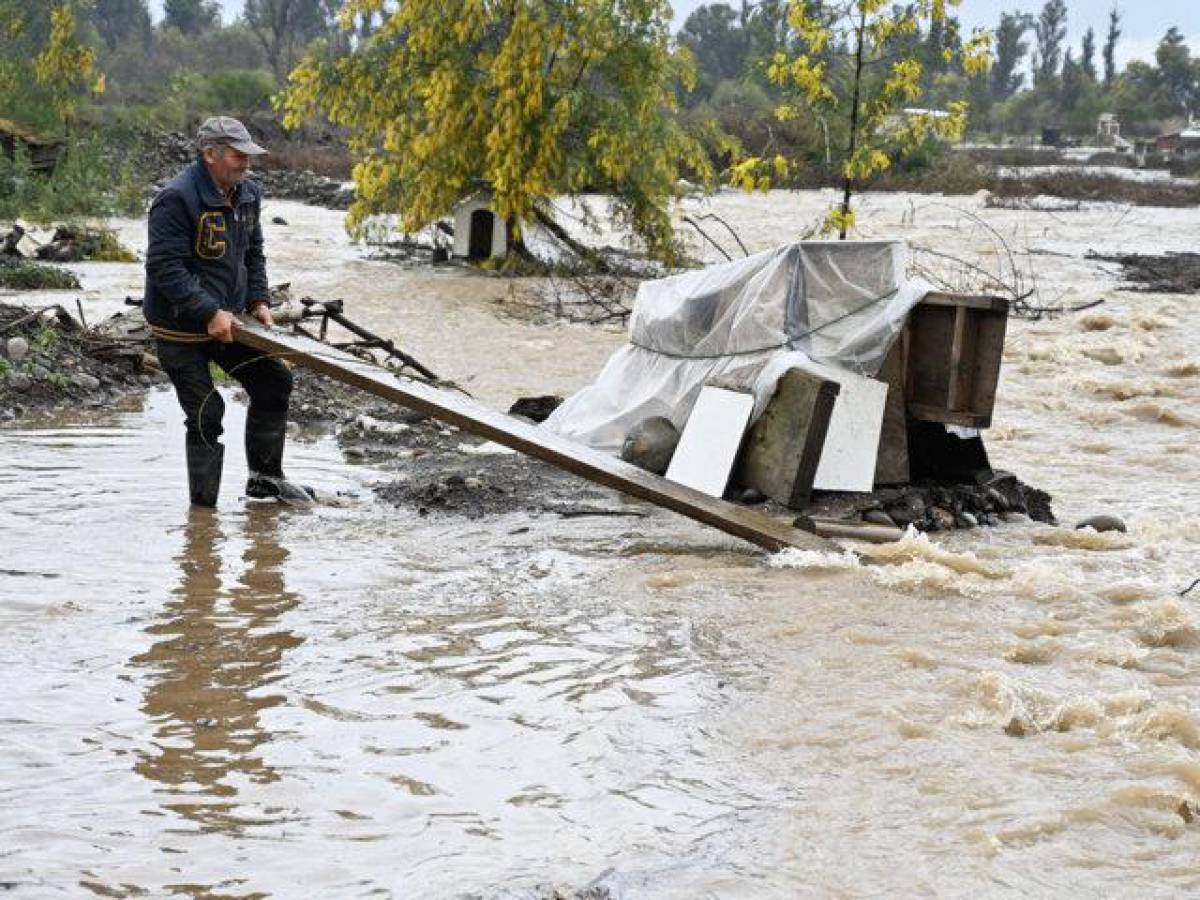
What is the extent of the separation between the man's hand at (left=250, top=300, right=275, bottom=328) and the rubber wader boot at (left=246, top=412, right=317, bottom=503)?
50 centimetres

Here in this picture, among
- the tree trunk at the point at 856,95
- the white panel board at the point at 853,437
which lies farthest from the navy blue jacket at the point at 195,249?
the tree trunk at the point at 856,95

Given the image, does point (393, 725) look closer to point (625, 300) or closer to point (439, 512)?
point (439, 512)

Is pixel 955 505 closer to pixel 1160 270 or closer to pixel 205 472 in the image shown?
pixel 205 472

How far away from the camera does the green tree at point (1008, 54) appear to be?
116688 mm

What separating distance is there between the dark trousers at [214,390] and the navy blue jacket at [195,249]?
0.16 metres

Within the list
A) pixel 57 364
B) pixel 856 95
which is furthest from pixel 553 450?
pixel 856 95

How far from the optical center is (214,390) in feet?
25.8

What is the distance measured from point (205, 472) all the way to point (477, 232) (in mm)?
13138

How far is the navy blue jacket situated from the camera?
292 inches

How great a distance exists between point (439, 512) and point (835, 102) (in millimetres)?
7472

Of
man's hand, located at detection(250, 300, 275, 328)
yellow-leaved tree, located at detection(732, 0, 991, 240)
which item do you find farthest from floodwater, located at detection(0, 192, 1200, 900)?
yellow-leaved tree, located at detection(732, 0, 991, 240)

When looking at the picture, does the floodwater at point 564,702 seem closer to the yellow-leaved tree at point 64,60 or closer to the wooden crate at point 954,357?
the wooden crate at point 954,357

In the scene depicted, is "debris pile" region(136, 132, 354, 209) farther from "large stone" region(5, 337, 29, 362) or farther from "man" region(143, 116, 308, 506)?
"man" region(143, 116, 308, 506)

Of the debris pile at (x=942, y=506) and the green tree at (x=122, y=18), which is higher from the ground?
the green tree at (x=122, y=18)
